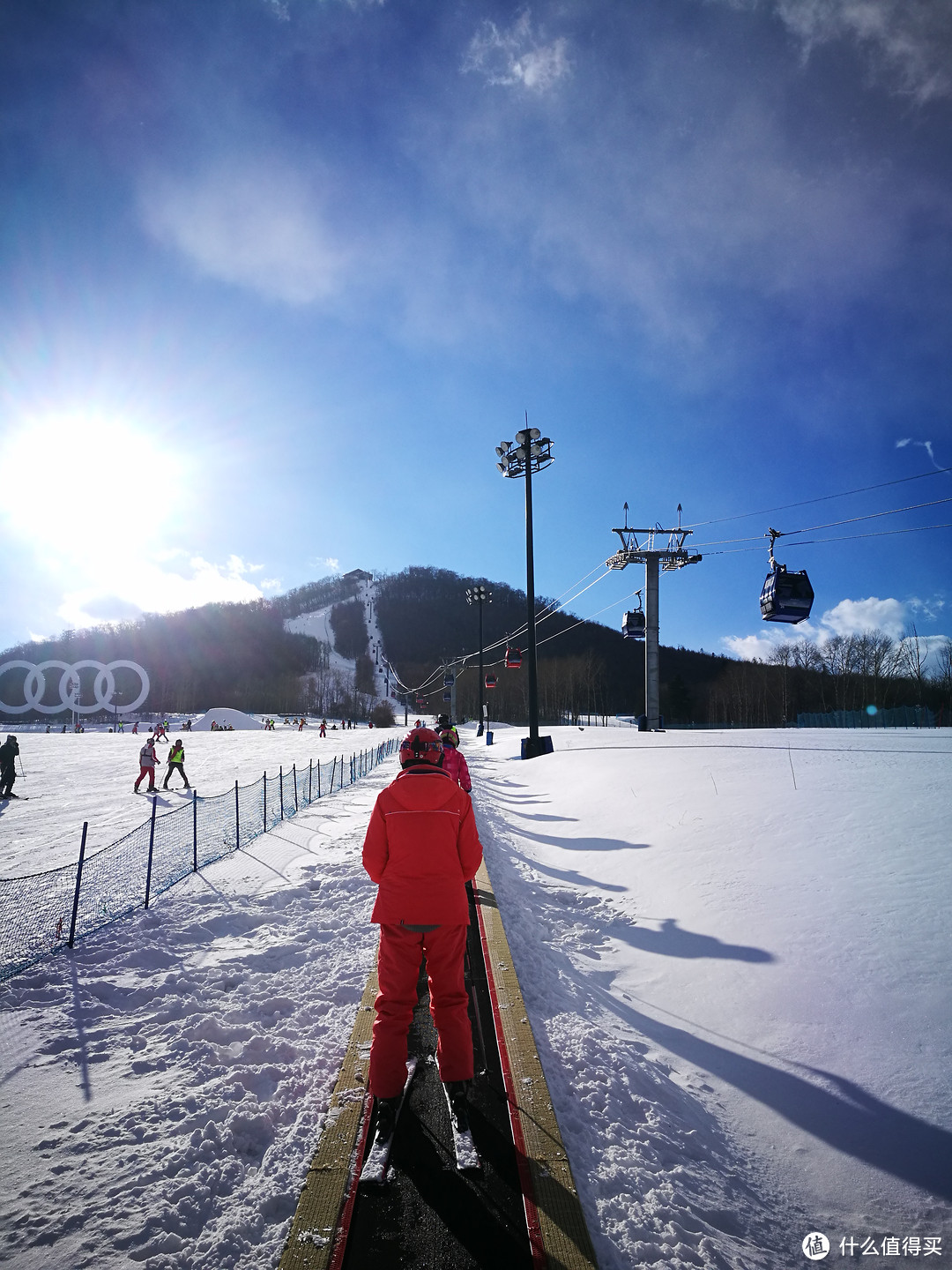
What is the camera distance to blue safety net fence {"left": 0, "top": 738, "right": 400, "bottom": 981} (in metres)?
5.59

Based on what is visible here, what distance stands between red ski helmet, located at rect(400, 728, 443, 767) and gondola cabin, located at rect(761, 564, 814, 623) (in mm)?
14130

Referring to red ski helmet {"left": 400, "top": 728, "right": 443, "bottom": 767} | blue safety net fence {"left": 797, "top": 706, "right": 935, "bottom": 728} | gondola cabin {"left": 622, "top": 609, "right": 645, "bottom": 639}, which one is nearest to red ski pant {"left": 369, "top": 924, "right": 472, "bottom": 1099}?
red ski helmet {"left": 400, "top": 728, "right": 443, "bottom": 767}

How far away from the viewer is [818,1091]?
10.7 feet

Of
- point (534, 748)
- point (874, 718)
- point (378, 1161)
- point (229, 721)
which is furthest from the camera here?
point (229, 721)

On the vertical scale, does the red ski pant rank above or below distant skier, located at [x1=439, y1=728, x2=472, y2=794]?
below

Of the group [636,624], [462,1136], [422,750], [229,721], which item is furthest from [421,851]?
[229,721]

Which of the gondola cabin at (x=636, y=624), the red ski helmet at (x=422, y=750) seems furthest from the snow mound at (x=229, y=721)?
the red ski helmet at (x=422, y=750)

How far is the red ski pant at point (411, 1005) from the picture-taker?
313 centimetres

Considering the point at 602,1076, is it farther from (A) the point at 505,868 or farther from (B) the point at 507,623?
(B) the point at 507,623

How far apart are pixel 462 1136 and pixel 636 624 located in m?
23.2

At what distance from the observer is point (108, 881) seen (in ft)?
24.2

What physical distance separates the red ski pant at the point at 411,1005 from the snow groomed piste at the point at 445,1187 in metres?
0.21

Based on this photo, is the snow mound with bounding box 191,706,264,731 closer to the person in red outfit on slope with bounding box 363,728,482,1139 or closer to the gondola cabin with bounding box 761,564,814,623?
the gondola cabin with bounding box 761,564,814,623

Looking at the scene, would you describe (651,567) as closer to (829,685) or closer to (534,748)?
(534,748)
